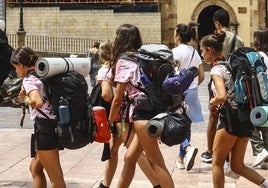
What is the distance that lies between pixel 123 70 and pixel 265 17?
30366 mm

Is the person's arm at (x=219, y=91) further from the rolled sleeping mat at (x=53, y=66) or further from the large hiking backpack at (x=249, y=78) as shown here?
the rolled sleeping mat at (x=53, y=66)

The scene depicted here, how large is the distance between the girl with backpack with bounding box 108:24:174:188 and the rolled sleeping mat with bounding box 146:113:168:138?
163 millimetres

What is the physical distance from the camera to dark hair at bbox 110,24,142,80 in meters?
6.00

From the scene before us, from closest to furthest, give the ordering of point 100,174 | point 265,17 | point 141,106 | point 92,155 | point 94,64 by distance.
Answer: point 141,106 → point 100,174 → point 92,155 → point 94,64 → point 265,17

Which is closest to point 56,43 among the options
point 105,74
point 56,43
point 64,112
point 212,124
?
point 56,43

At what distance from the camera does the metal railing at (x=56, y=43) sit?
35094 mm

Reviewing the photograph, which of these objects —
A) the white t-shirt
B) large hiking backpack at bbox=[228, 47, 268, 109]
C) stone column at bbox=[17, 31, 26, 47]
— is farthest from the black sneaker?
stone column at bbox=[17, 31, 26, 47]

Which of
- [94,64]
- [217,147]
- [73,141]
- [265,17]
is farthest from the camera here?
[265,17]

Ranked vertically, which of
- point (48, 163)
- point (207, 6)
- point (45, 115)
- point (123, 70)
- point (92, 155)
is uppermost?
point (207, 6)

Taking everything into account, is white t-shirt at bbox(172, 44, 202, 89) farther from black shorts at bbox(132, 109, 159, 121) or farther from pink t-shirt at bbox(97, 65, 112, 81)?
black shorts at bbox(132, 109, 159, 121)

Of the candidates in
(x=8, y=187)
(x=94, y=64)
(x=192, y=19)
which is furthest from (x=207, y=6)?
(x=8, y=187)

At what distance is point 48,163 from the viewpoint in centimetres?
545

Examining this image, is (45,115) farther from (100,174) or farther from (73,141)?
(100,174)

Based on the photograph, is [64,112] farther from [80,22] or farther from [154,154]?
[80,22]
